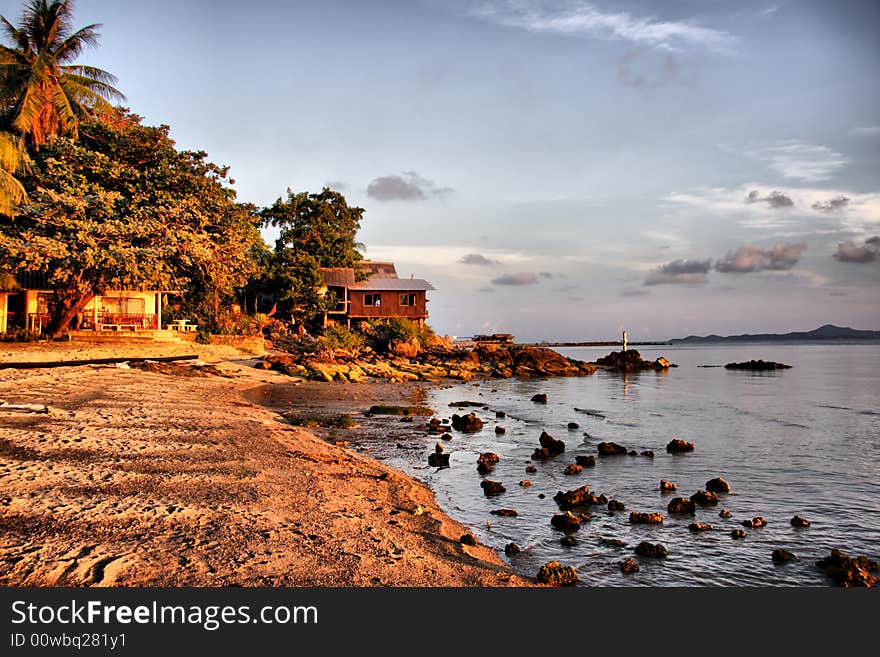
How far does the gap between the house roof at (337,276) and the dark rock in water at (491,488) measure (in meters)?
43.1

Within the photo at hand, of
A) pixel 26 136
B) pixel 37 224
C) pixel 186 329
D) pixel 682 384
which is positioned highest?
pixel 26 136

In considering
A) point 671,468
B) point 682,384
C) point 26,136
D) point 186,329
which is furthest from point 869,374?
point 26,136

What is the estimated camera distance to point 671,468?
48.2ft

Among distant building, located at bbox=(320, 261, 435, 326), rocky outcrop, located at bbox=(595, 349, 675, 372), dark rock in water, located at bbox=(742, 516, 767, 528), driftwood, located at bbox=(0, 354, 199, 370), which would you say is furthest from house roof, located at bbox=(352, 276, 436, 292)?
dark rock in water, located at bbox=(742, 516, 767, 528)

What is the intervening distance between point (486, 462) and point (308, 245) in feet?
138

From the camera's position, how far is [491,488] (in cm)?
1146

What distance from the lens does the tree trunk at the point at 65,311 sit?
30578 millimetres

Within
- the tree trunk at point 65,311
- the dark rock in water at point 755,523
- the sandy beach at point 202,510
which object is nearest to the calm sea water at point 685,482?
the dark rock in water at point 755,523

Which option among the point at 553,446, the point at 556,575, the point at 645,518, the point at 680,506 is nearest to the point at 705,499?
the point at 680,506

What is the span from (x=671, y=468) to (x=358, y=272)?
146 ft

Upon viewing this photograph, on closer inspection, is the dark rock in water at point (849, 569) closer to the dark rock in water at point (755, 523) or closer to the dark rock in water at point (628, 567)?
the dark rock in water at point (755, 523)

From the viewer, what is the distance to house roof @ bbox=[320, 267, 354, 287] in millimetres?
53384

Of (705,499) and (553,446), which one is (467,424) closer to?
(553,446)

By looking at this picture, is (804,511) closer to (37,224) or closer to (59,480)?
(59,480)
